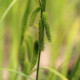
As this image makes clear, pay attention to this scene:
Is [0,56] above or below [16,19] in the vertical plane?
below

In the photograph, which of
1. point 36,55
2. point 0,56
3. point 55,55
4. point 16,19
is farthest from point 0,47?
point 36,55

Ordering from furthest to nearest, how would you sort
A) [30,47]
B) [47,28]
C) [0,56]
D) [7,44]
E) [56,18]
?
[7,44]
[56,18]
[0,56]
[30,47]
[47,28]

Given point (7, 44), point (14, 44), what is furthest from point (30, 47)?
point (7, 44)

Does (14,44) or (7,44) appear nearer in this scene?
(14,44)

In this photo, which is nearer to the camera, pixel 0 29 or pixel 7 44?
pixel 0 29

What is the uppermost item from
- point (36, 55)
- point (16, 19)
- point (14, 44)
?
point (36, 55)

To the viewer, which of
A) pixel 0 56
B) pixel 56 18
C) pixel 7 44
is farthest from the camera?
pixel 7 44

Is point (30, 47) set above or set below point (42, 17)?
below

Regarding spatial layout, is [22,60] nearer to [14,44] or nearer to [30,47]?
[30,47]

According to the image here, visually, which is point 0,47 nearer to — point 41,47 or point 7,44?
point 41,47
